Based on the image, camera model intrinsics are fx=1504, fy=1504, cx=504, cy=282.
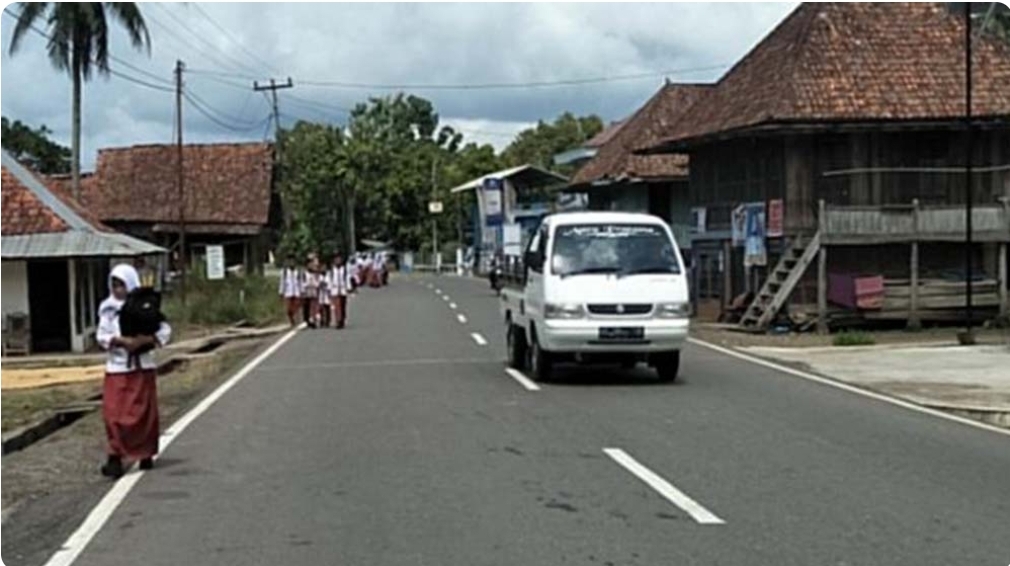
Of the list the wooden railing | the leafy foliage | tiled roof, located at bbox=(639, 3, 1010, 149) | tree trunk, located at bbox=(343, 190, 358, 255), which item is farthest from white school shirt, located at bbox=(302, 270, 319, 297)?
tree trunk, located at bbox=(343, 190, 358, 255)

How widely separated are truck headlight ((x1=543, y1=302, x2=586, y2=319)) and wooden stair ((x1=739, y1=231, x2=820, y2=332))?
13.8 meters

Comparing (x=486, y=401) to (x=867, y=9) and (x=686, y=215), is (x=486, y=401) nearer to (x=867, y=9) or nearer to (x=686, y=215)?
(x=867, y=9)

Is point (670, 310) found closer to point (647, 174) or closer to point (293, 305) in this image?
point (293, 305)

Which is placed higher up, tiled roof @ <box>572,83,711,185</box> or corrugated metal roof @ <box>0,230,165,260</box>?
tiled roof @ <box>572,83,711,185</box>

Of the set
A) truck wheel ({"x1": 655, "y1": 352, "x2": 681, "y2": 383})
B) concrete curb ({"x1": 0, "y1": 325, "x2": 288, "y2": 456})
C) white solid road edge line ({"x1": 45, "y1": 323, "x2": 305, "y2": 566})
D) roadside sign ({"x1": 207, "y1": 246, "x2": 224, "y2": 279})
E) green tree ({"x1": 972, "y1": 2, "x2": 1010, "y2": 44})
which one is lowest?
concrete curb ({"x1": 0, "y1": 325, "x2": 288, "y2": 456})

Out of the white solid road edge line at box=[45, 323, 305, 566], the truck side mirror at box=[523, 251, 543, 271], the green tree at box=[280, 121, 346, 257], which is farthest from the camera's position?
the green tree at box=[280, 121, 346, 257]

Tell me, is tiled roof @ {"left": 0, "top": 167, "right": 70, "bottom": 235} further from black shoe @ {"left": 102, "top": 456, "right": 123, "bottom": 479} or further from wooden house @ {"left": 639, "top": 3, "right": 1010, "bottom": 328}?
black shoe @ {"left": 102, "top": 456, "right": 123, "bottom": 479}

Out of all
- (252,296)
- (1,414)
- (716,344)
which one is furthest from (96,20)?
(1,414)

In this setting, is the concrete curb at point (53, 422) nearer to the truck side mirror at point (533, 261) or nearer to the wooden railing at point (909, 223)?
the truck side mirror at point (533, 261)

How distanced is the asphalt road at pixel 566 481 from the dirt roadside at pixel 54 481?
393 millimetres

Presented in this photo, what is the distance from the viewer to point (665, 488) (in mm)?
11141

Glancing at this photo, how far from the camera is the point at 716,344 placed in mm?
28453

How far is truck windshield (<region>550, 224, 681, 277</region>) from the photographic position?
19.4 m

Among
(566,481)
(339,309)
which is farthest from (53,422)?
(339,309)
